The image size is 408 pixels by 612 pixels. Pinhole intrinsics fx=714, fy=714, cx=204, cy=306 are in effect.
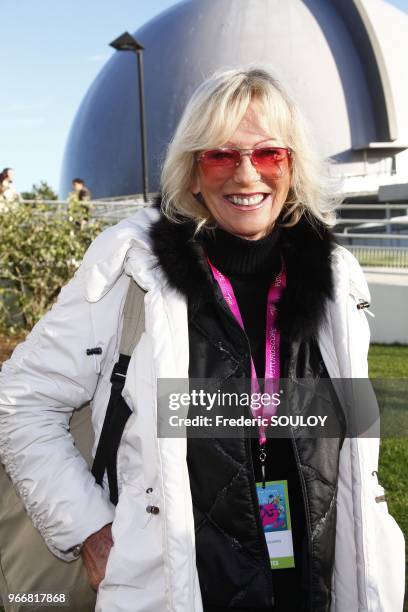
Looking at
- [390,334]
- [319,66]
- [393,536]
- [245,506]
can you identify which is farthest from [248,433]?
[319,66]

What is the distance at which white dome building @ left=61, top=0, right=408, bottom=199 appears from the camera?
30.1m

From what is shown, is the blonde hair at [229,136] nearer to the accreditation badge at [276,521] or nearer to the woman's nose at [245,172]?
the woman's nose at [245,172]

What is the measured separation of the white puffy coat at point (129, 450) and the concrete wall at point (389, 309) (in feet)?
27.8

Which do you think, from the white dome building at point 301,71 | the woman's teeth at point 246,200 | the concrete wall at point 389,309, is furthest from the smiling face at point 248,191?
the white dome building at point 301,71

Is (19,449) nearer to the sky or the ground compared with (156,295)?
nearer to the ground

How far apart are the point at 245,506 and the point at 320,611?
40cm

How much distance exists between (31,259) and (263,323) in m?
6.68

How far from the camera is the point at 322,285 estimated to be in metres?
2.18

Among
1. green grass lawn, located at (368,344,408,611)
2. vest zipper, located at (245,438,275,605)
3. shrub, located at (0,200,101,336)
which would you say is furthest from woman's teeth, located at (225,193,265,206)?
shrub, located at (0,200,101,336)

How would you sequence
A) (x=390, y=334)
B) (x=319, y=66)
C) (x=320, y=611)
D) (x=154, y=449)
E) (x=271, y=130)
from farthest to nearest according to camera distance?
(x=319, y=66)
(x=390, y=334)
(x=271, y=130)
(x=320, y=611)
(x=154, y=449)

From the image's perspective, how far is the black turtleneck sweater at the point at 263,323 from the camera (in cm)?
200

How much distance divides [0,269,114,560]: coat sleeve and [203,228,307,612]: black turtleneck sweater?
1.47 ft

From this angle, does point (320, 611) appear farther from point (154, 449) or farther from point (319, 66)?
point (319, 66)

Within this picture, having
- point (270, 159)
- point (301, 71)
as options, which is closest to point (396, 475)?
point (270, 159)
